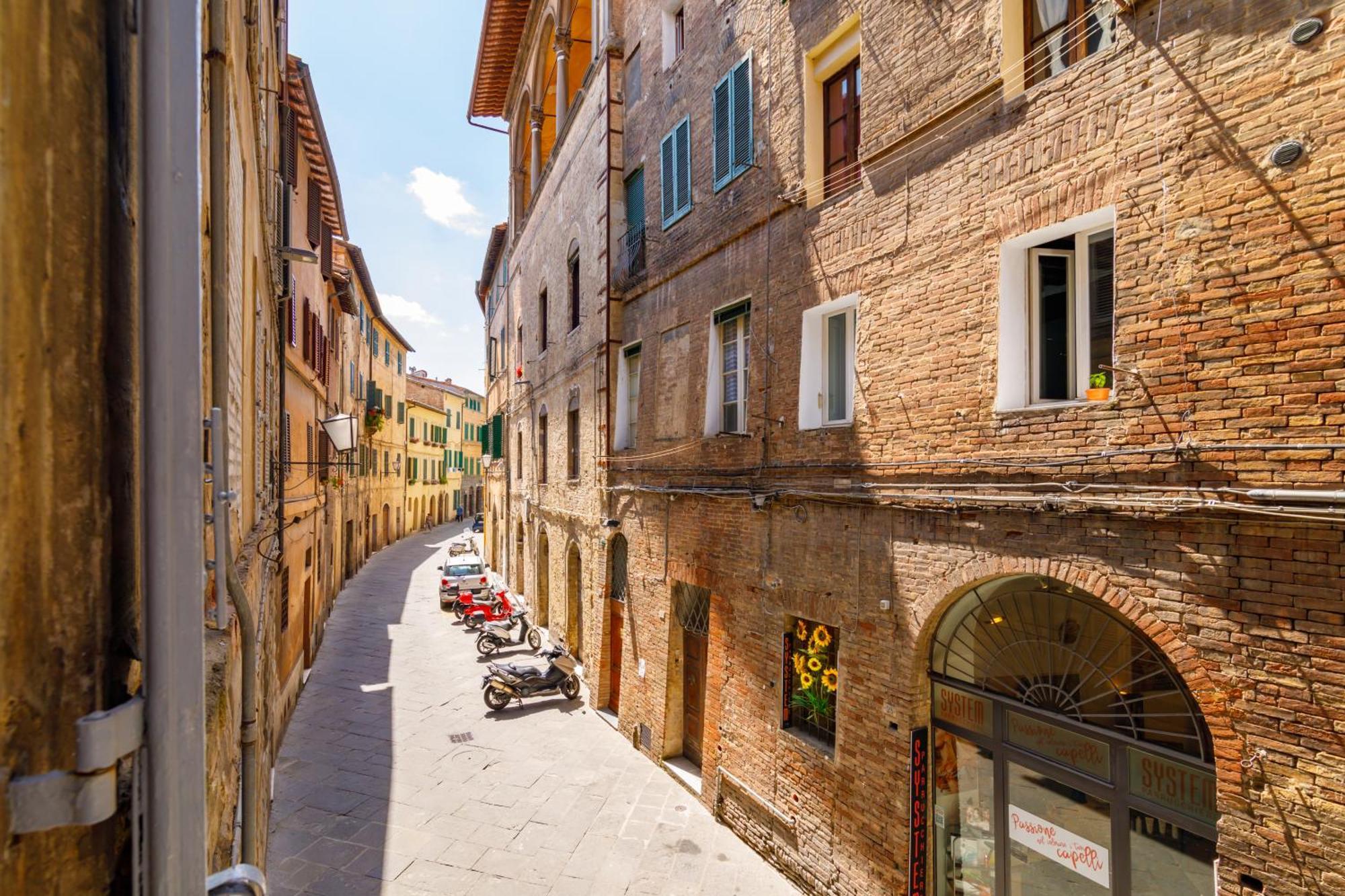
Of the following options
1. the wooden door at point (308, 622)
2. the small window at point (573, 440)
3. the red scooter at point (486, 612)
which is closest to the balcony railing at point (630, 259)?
the small window at point (573, 440)

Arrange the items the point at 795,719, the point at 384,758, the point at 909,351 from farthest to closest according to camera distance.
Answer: the point at 384,758
the point at 795,719
the point at 909,351

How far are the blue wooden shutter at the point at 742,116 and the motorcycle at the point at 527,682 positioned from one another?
9.15m

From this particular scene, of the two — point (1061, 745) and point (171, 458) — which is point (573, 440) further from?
point (171, 458)

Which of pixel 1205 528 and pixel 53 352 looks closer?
pixel 53 352

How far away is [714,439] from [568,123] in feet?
32.3

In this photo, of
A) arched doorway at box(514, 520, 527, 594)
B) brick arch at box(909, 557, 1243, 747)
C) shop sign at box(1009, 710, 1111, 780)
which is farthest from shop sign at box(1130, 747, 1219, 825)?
arched doorway at box(514, 520, 527, 594)

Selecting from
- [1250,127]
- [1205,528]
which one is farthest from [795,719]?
[1250,127]

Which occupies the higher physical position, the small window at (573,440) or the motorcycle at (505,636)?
the small window at (573,440)

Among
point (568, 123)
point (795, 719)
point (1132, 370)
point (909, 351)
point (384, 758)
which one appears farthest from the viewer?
point (568, 123)

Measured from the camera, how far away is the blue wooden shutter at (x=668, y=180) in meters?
10.3

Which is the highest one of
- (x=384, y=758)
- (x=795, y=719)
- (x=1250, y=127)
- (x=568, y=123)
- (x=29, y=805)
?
(x=568, y=123)

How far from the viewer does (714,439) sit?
894cm

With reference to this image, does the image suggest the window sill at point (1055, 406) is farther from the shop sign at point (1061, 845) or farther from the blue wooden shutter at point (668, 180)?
the blue wooden shutter at point (668, 180)

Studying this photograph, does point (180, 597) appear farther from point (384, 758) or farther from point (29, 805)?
point (384, 758)
